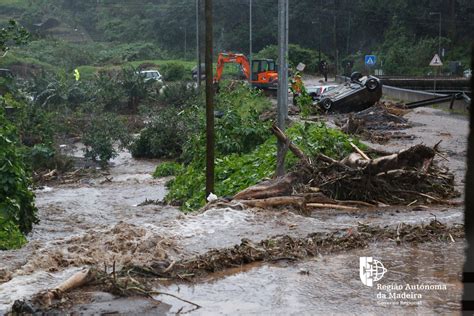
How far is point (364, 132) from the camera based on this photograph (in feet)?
77.4

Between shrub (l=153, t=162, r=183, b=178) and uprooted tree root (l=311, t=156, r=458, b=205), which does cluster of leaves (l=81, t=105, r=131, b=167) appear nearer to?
shrub (l=153, t=162, r=183, b=178)

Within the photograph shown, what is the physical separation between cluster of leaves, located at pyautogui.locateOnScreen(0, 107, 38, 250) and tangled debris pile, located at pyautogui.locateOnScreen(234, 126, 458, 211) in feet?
13.8

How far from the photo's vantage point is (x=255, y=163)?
17.0 meters

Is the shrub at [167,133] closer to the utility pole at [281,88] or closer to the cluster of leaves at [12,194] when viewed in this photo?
the utility pole at [281,88]

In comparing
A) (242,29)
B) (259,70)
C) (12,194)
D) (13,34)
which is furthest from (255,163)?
(242,29)

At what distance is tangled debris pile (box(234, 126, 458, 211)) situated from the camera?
1343cm

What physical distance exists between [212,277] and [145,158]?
2012cm

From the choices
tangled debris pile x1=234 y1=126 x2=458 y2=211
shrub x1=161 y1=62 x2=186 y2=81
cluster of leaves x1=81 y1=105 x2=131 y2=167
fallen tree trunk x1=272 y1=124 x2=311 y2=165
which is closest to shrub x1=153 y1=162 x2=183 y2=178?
cluster of leaves x1=81 y1=105 x2=131 y2=167

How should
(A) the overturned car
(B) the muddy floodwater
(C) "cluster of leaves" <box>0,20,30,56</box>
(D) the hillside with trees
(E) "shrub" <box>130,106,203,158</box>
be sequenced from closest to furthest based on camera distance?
(B) the muddy floodwater, (C) "cluster of leaves" <box>0,20,30,56</box>, (E) "shrub" <box>130,106,203,158</box>, (A) the overturned car, (D) the hillside with trees

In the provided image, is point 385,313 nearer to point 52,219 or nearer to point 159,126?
point 52,219

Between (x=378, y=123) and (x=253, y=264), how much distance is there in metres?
18.5

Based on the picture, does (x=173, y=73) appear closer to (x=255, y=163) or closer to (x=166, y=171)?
(x=166, y=171)

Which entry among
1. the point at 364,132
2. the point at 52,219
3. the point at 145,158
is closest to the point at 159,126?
the point at 145,158

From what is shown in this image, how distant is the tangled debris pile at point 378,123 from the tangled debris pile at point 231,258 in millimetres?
11206
